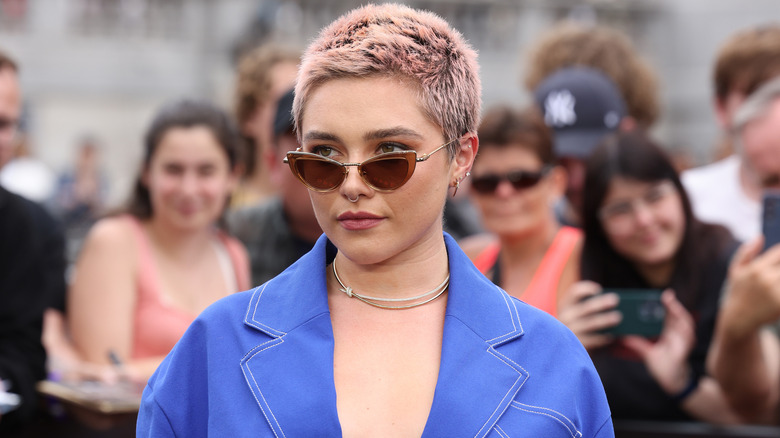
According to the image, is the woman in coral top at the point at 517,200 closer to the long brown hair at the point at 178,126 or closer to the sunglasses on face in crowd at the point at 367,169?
the long brown hair at the point at 178,126

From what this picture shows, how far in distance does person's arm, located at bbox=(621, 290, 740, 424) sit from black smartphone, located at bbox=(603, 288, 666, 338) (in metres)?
0.04

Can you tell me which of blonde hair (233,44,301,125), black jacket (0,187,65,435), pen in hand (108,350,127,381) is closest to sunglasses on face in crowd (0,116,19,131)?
black jacket (0,187,65,435)

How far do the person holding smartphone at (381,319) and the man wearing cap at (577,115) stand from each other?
8.55 feet

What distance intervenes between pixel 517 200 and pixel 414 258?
1891mm

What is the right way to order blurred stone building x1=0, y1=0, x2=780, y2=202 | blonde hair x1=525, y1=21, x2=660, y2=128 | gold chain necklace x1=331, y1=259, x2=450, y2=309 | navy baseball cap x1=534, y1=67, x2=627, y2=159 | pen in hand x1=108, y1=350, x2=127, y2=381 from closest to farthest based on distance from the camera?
gold chain necklace x1=331, y1=259, x2=450, y2=309, pen in hand x1=108, y1=350, x2=127, y2=381, navy baseball cap x1=534, y1=67, x2=627, y2=159, blonde hair x1=525, y1=21, x2=660, y2=128, blurred stone building x1=0, y1=0, x2=780, y2=202

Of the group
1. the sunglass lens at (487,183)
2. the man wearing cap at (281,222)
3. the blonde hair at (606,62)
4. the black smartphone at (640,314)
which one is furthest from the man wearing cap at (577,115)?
the man wearing cap at (281,222)

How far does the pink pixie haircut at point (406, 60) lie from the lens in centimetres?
192

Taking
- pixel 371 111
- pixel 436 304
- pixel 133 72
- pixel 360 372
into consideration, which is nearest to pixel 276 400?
pixel 360 372

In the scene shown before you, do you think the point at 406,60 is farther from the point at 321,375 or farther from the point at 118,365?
the point at 118,365

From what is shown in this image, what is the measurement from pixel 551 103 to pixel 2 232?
8.82 feet

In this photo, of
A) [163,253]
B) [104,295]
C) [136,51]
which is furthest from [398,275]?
[136,51]

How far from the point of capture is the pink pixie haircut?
1922 mm

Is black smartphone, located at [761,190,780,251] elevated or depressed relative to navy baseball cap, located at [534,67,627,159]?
depressed

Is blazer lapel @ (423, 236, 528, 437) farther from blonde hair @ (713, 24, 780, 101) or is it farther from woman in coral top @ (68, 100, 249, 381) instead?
blonde hair @ (713, 24, 780, 101)
